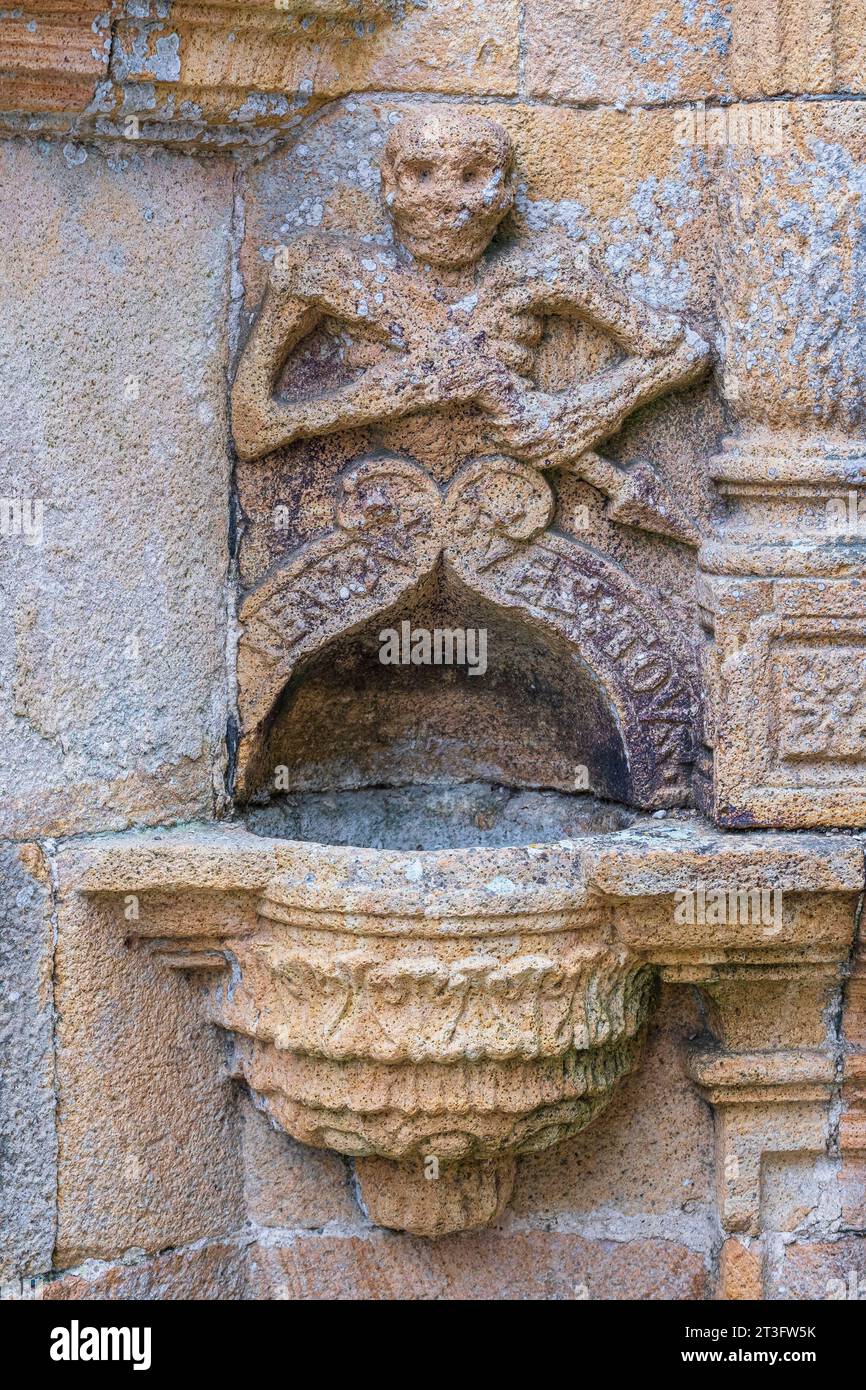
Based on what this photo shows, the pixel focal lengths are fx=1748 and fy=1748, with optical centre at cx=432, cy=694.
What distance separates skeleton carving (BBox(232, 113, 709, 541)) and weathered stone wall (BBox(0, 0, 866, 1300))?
0.21 feet

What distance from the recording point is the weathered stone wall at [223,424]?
9.82 ft

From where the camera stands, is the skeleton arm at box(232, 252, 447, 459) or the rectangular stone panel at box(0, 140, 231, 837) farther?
the skeleton arm at box(232, 252, 447, 459)

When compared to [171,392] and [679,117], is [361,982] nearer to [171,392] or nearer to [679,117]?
[171,392]

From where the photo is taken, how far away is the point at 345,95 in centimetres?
310

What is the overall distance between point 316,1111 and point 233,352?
1.38m

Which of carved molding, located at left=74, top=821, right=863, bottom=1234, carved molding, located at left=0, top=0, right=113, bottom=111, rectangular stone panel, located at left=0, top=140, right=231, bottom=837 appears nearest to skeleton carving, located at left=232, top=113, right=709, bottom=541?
rectangular stone panel, located at left=0, top=140, right=231, bottom=837

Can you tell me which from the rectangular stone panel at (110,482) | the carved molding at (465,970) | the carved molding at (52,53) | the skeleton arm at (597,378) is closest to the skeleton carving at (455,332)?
the skeleton arm at (597,378)

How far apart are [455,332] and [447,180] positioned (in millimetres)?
260

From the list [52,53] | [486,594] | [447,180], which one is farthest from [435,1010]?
[52,53]

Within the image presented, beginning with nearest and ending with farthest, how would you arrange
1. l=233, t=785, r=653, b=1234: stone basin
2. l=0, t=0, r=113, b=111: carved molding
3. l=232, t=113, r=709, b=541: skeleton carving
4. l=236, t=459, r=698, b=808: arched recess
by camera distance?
l=0, t=0, r=113, b=111: carved molding < l=233, t=785, r=653, b=1234: stone basin < l=232, t=113, r=709, b=541: skeleton carving < l=236, t=459, r=698, b=808: arched recess

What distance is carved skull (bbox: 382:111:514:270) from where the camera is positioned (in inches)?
118

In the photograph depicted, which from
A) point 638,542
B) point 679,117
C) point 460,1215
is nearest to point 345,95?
point 679,117

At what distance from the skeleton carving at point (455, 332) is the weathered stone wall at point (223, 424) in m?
0.06

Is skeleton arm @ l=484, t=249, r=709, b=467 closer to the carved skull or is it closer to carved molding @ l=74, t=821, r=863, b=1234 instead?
the carved skull
